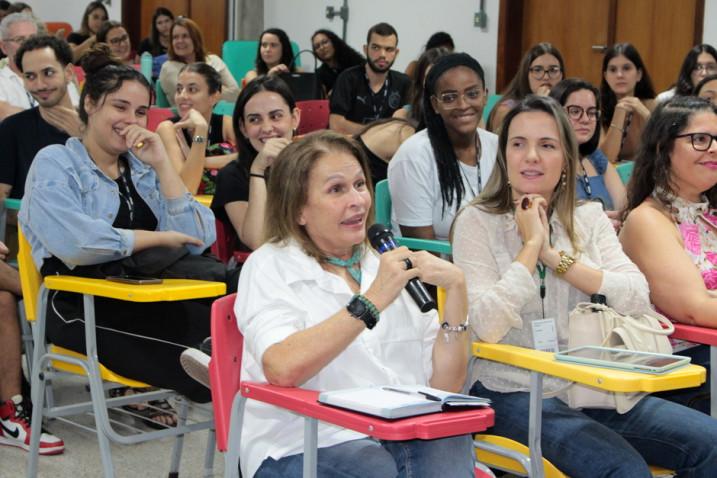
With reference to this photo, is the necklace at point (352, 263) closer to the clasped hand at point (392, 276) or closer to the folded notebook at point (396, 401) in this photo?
the clasped hand at point (392, 276)

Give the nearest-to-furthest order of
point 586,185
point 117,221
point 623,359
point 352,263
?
point 623,359
point 352,263
point 117,221
point 586,185

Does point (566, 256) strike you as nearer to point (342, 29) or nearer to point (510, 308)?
point (510, 308)

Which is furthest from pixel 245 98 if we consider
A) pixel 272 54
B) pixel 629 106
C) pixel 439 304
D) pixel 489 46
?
pixel 489 46

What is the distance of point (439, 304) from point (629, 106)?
11.3 ft

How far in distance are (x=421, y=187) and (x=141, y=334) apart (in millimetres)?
1259

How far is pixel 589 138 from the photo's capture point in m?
4.20

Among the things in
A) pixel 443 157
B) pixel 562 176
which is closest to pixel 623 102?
pixel 443 157

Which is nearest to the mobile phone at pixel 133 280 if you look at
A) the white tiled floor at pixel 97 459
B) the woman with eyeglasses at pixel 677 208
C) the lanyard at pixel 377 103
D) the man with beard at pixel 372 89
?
the white tiled floor at pixel 97 459

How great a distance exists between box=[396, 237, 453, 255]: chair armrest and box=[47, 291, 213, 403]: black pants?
2.54ft

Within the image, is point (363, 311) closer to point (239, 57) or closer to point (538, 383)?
point (538, 383)

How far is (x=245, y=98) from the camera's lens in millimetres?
3740

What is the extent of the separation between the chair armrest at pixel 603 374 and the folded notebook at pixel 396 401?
0.83ft

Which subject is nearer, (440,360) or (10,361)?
(440,360)

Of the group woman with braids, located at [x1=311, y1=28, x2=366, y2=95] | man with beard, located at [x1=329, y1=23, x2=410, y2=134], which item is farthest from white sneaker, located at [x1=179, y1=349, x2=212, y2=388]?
woman with braids, located at [x1=311, y1=28, x2=366, y2=95]
